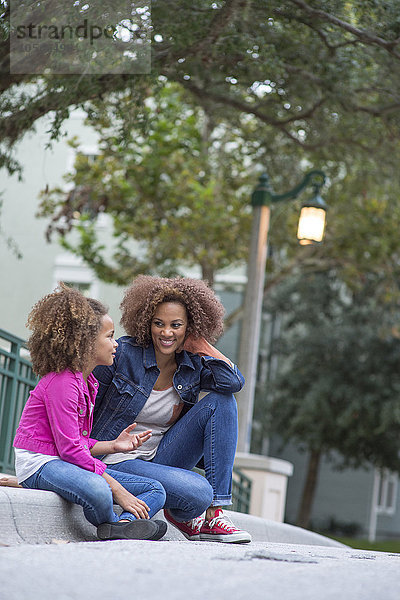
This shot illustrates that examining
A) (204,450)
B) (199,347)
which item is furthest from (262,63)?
(204,450)

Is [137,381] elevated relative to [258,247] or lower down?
lower down

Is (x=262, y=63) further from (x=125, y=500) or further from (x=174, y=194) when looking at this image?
(x=174, y=194)

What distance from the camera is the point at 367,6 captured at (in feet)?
23.5

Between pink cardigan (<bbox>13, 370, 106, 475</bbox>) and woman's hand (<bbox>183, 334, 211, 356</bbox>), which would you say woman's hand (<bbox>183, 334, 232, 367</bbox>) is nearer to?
woman's hand (<bbox>183, 334, 211, 356</bbox>)

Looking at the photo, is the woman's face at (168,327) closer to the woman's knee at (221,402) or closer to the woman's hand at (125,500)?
the woman's knee at (221,402)

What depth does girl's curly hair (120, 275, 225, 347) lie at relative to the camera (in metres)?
4.77

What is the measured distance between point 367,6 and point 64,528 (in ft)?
16.6

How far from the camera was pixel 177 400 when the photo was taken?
4746 millimetres

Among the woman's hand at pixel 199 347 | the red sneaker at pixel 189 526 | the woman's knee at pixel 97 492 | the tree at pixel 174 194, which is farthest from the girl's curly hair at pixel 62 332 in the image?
the tree at pixel 174 194

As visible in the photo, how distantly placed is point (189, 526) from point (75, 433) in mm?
1034

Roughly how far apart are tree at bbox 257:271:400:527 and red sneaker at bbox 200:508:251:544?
16.7 m

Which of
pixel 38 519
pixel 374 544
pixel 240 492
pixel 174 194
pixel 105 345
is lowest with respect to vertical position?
pixel 374 544

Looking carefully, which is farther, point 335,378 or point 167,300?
point 335,378

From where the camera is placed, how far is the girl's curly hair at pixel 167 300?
4.77 meters
